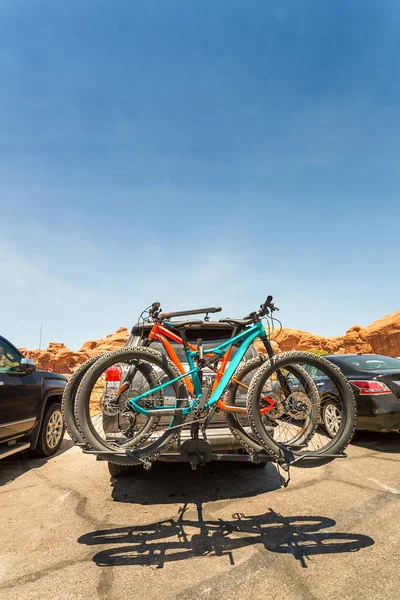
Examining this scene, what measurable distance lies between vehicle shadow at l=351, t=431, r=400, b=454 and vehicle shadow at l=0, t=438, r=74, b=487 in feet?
17.3

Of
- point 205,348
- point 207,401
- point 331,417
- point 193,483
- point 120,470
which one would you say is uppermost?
point 205,348

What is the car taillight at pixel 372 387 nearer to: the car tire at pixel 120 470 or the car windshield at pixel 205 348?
the car windshield at pixel 205 348

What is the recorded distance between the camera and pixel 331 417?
5.76 meters

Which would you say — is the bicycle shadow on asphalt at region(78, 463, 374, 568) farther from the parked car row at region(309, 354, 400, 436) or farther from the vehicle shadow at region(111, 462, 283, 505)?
the parked car row at region(309, 354, 400, 436)

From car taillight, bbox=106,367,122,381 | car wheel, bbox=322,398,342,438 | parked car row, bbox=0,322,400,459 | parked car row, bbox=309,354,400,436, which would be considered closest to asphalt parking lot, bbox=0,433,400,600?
parked car row, bbox=0,322,400,459

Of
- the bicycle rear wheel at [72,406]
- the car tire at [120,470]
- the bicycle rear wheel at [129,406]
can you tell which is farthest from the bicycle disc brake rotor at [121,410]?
the car tire at [120,470]

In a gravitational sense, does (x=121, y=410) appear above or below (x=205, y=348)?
below

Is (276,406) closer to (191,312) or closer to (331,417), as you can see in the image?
(191,312)

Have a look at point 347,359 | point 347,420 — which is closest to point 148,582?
point 347,420

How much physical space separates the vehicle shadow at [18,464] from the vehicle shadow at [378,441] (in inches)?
208

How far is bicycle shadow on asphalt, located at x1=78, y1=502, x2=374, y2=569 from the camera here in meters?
2.43

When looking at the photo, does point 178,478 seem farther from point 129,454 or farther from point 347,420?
point 347,420

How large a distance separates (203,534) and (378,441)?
439cm

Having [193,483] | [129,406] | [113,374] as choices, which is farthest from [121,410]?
[193,483]
